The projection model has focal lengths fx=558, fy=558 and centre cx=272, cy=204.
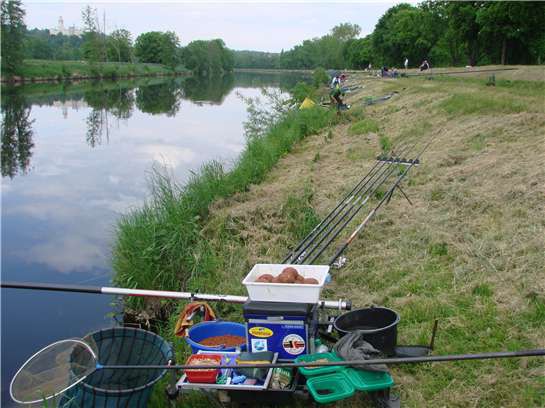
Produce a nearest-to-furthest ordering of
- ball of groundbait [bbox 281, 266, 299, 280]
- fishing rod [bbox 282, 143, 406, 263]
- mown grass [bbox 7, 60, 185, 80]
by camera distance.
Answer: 1. ball of groundbait [bbox 281, 266, 299, 280]
2. fishing rod [bbox 282, 143, 406, 263]
3. mown grass [bbox 7, 60, 185, 80]

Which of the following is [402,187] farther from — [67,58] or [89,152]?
[67,58]

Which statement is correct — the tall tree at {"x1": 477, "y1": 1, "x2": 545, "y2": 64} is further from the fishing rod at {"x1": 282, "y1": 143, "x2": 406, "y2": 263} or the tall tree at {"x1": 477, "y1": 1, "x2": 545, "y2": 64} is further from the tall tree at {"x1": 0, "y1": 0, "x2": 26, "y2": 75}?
the tall tree at {"x1": 0, "y1": 0, "x2": 26, "y2": 75}

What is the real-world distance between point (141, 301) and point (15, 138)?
15.2m

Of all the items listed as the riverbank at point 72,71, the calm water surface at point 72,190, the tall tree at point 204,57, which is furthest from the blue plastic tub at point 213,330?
the tall tree at point 204,57

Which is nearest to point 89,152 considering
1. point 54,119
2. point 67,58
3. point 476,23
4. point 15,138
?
point 15,138

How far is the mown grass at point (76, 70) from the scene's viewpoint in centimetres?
5707

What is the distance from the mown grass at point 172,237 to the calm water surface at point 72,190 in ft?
2.10

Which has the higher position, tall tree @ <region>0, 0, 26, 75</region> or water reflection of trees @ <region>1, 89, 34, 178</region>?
tall tree @ <region>0, 0, 26, 75</region>

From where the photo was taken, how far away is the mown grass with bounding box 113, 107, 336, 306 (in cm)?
600

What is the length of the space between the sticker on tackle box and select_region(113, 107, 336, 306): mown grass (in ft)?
7.36

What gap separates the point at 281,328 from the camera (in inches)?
134

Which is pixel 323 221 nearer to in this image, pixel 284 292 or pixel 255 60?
pixel 284 292

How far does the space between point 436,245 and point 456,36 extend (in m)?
43.6

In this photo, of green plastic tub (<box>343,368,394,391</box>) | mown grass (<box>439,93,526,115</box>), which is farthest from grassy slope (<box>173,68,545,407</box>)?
green plastic tub (<box>343,368,394,391</box>)
